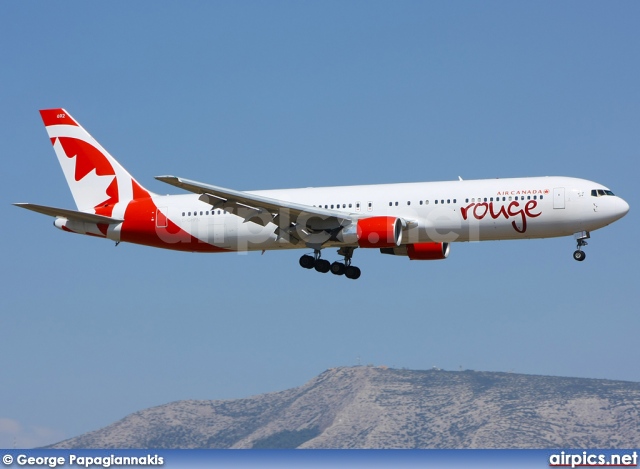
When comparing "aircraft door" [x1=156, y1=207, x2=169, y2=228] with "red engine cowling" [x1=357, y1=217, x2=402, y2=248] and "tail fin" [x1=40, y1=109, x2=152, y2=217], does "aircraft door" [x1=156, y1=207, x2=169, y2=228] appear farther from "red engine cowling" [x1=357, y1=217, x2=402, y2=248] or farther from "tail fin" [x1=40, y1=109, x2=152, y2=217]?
"red engine cowling" [x1=357, y1=217, x2=402, y2=248]

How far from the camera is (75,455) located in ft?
160

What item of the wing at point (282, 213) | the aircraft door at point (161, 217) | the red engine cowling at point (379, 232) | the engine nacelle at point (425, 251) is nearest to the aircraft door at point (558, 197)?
the engine nacelle at point (425, 251)

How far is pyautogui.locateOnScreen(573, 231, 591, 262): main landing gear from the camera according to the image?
57.4m

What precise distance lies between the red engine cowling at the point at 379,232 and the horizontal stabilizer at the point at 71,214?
1566 cm

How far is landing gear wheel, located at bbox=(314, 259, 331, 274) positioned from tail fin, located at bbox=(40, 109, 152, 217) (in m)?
11.5

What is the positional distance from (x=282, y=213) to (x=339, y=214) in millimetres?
3159

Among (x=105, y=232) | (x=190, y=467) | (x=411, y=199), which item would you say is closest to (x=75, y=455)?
(x=190, y=467)

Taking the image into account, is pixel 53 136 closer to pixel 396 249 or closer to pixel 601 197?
pixel 396 249

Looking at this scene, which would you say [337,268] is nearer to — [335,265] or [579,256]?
[335,265]

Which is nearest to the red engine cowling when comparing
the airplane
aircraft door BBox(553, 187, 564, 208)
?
the airplane

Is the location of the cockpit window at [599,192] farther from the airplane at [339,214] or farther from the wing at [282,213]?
the wing at [282,213]

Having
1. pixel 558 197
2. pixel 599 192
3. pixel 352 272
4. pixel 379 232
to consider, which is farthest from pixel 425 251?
pixel 599 192

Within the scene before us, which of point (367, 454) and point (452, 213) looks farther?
point (452, 213)

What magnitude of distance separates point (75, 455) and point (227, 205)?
1665 centimetres
